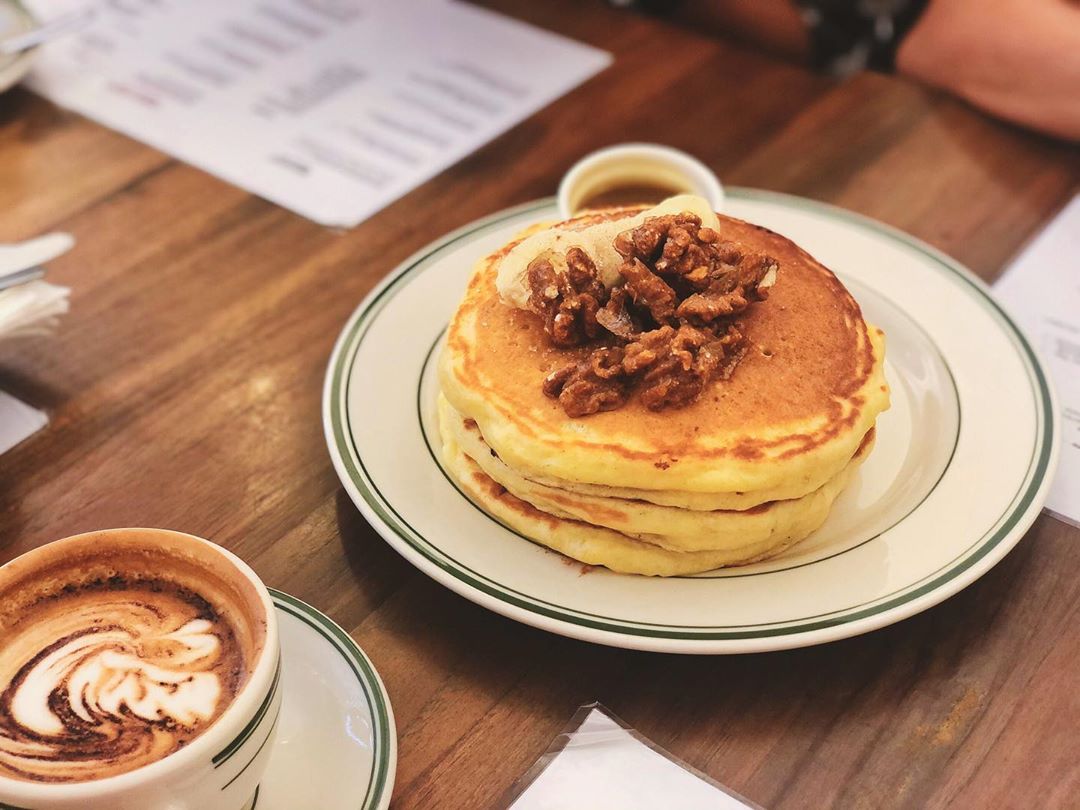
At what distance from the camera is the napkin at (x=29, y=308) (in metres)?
1.37

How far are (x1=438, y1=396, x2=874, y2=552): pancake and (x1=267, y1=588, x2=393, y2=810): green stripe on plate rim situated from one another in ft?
0.81

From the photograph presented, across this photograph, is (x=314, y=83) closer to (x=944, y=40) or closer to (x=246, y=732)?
(x=944, y=40)

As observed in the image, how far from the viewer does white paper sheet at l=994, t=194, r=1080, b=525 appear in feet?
4.72

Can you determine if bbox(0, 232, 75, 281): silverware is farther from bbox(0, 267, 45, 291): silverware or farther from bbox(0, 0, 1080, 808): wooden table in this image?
bbox(0, 0, 1080, 808): wooden table

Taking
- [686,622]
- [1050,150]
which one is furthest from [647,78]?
[686,622]

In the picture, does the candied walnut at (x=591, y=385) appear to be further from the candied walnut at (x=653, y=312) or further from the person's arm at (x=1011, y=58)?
the person's arm at (x=1011, y=58)

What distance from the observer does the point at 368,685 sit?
39.3 inches

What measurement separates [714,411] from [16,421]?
0.95 metres

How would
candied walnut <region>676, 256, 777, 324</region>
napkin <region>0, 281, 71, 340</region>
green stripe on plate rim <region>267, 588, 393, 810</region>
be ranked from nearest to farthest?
green stripe on plate rim <region>267, 588, 393, 810</region> < candied walnut <region>676, 256, 777, 324</region> < napkin <region>0, 281, 71, 340</region>

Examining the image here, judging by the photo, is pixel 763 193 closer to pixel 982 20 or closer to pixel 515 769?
pixel 982 20

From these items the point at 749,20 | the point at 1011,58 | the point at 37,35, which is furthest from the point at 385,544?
the point at 749,20

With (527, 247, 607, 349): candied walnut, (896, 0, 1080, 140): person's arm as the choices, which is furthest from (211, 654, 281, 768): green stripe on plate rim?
(896, 0, 1080, 140): person's arm

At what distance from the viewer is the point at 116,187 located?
1.89 m

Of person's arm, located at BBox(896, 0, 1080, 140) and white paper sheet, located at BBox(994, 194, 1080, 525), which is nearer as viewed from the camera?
white paper sheet, located at BBox(994, 194, 1080, 525)
